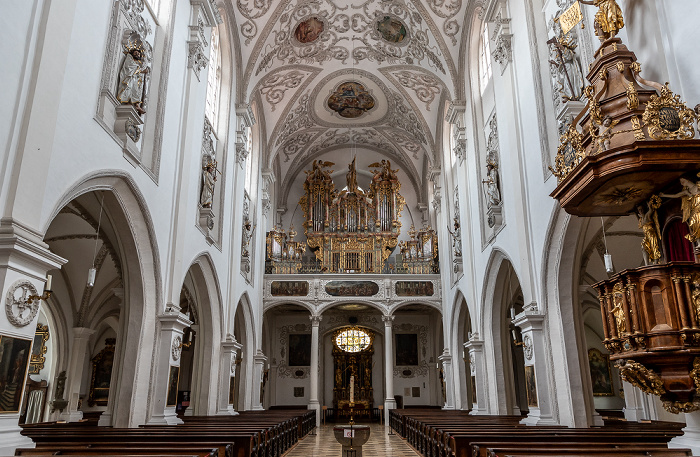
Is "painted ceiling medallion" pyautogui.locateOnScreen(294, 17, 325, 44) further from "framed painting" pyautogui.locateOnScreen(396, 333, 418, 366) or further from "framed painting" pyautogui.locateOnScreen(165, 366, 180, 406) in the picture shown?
"framed painting" pyautogui.locateOnScreen(396, 333, 418, 366)

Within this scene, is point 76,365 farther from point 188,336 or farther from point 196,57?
point 196,57

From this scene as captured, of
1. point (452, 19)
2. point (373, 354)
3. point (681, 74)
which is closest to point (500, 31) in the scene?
point (452, 19)

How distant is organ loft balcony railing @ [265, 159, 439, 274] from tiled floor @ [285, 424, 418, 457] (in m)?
7.44

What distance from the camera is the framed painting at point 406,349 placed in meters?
25.1

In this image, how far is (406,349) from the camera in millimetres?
25359

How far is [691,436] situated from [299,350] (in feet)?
68.1

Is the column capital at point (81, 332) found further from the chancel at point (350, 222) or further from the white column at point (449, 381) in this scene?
the white column at point (449, 381)

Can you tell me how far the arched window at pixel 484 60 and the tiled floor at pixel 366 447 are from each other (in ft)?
30.5

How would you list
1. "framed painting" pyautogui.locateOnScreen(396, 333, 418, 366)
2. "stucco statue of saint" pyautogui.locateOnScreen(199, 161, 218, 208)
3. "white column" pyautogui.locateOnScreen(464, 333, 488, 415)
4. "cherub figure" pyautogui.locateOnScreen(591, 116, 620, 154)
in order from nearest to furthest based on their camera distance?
1. "cherub figure" pyautogui.locateOnScreen(591, 116, 620, 154)
2. "stucco statue of saint" pyautogui.locateOnScreen(199, 161, 218, 208)
3. "white column" pyautogui.locateOnScreen(464, 333, 488, 415)
4. "framed painting" pyautogui.locateOnScreen(396, 333, 418, 366)

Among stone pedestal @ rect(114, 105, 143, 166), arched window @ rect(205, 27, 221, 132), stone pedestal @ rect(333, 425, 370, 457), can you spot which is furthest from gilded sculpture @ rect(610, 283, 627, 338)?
arched window @ rect(205, 27, 221, 132)

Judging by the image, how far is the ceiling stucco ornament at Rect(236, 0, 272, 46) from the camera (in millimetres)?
15344

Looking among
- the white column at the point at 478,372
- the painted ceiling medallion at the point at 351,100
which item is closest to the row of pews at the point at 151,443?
the white column at the point at 478,372

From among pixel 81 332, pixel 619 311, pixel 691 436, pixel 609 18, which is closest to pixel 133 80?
pixel 609 18

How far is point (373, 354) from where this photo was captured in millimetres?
25453
